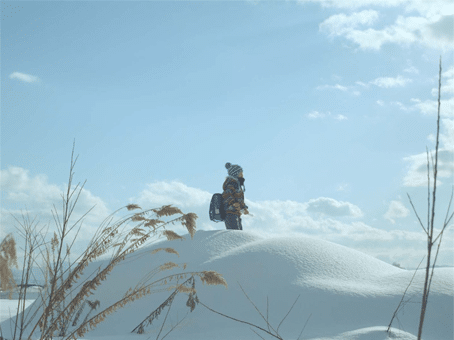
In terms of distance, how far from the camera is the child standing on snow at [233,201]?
941 centimetres

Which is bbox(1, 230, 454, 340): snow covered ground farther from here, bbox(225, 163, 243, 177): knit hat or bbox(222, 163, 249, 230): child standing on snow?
bbox(225, 163, 243, 177): knit hat

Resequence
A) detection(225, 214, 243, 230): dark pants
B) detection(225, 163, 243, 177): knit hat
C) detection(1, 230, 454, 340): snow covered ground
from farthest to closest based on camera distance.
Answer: detection(225, 163, 243, 177): knit hat
detection(225, 214, 243, 230): dark pants
detection(1, 230, 454, 340): snow covered ground

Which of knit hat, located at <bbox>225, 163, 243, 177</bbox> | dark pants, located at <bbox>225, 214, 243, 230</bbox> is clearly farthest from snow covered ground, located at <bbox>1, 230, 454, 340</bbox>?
knit hat, located at <bbox>225, 163, 243, 177</bbox>

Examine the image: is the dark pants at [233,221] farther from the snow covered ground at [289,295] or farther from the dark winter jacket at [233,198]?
the snow covered ground at [289,295]

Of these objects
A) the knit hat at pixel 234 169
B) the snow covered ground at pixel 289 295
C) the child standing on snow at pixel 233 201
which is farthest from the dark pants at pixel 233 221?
the snow covered ground at pixel 289 295

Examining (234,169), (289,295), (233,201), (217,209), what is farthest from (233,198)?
(289,295)

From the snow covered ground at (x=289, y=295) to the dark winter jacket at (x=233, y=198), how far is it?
189 centimetres

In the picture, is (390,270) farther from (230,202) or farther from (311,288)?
(230,202)

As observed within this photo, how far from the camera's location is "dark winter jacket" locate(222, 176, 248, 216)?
9.41 meters

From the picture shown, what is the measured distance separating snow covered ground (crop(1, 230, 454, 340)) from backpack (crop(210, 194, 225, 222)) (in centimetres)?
195

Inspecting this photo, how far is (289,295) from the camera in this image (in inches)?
225

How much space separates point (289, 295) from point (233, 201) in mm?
3950

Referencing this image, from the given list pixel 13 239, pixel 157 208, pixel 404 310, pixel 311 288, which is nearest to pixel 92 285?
pixel 157 208

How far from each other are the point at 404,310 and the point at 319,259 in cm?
162
